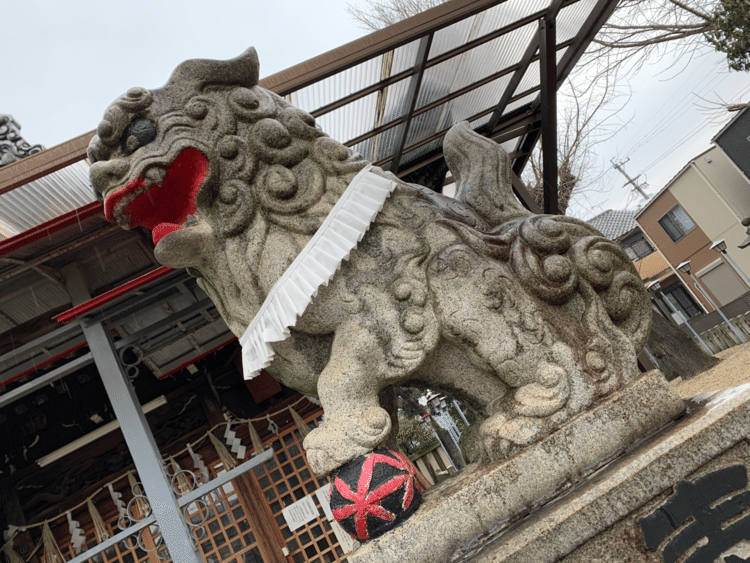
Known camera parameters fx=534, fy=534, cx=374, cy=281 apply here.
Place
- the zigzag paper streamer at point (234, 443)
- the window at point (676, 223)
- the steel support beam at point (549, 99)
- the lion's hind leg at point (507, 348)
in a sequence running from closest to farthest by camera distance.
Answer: the lion's hind leg at point (507, 348)
the steel support beam at point (549, 99)
the zigzag paper streamer at point (234, 443)
the window at point (676, 223)

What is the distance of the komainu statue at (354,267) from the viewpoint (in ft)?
6.47

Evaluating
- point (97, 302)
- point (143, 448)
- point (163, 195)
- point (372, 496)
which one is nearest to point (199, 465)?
point (143, 448)

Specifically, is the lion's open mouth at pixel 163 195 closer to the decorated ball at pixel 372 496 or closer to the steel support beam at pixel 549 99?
the decorated ball at pixel 372 496

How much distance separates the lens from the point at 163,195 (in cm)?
220

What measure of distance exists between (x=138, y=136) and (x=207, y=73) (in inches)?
15.7

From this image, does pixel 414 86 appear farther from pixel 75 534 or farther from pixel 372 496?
pixel 75 534

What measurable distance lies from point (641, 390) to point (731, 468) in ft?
1.20

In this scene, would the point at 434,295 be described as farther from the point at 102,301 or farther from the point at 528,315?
the point at 102,301

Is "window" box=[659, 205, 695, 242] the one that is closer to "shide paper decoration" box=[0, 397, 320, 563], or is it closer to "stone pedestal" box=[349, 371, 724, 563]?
"shide paper decoration" box=[0, 397, 320, 563]

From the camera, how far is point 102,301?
3.97 meters

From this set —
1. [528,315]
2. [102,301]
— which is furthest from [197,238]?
[102,301]

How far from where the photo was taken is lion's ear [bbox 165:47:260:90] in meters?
2.27

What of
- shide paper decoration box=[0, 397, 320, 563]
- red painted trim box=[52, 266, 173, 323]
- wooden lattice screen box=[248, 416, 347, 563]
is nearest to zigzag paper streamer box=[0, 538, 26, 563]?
shide paper decoration box=[0, 397, 320, 563]

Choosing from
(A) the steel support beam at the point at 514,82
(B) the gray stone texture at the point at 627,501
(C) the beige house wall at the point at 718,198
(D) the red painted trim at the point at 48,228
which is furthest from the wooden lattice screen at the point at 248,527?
(C) the beige house wall at the point at 718,198
